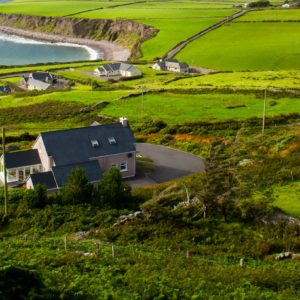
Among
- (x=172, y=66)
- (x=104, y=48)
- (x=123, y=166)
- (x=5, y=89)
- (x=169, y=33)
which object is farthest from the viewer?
(x=104, y=48)

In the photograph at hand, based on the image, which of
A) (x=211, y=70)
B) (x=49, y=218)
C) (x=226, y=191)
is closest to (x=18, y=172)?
(x=49, y=218)

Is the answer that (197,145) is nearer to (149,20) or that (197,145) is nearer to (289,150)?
(289,150)

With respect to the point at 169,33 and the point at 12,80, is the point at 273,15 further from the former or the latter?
the point at 12,80

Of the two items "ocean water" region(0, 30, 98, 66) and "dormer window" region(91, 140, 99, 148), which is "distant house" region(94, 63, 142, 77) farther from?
"dormer window" region(91, 140, 99, 148)

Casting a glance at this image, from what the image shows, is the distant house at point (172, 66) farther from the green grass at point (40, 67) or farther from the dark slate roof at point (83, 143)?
the dark slate roof at point (83, 143)

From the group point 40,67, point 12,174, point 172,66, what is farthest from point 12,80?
point 12,174

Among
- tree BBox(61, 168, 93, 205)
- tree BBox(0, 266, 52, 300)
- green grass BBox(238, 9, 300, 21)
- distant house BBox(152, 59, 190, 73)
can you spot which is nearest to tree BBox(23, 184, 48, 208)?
tree BBox(61, 168, 93, 205)
